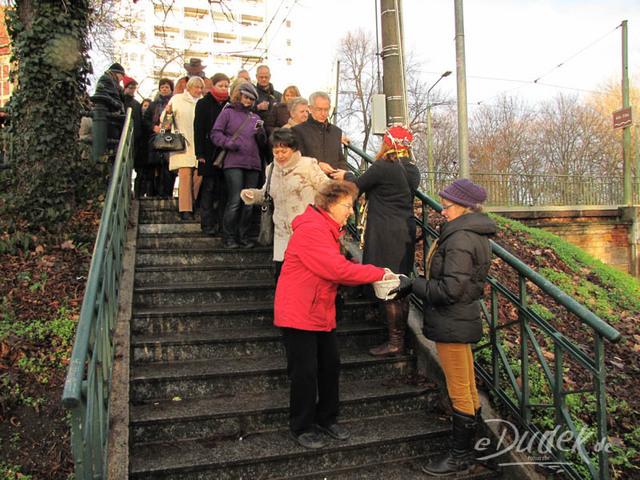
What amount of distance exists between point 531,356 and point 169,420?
334 cm

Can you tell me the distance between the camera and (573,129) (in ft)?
132

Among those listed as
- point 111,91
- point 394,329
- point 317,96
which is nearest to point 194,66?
point 111,91

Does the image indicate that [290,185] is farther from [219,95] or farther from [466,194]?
[219,95]

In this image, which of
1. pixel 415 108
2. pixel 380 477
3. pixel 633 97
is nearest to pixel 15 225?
pixel 380 477

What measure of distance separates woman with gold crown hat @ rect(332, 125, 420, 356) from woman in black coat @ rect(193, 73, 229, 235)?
2.22 meters

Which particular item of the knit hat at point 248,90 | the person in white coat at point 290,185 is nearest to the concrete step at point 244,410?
the person in white coat at point 290,185

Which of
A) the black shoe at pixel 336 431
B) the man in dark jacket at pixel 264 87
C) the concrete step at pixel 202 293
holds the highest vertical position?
the man in dark jacket at pixel 264 87

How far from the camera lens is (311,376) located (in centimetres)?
317

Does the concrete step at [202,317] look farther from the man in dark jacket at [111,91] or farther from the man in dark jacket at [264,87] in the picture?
the man in dark jacket at [111,91]

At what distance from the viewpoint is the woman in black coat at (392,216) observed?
418 cm

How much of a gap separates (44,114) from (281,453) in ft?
16.5

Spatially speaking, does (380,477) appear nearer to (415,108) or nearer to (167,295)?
(167,295)

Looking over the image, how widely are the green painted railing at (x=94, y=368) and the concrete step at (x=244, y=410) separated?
37 centimetres

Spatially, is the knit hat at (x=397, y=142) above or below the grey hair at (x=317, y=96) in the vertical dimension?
below
